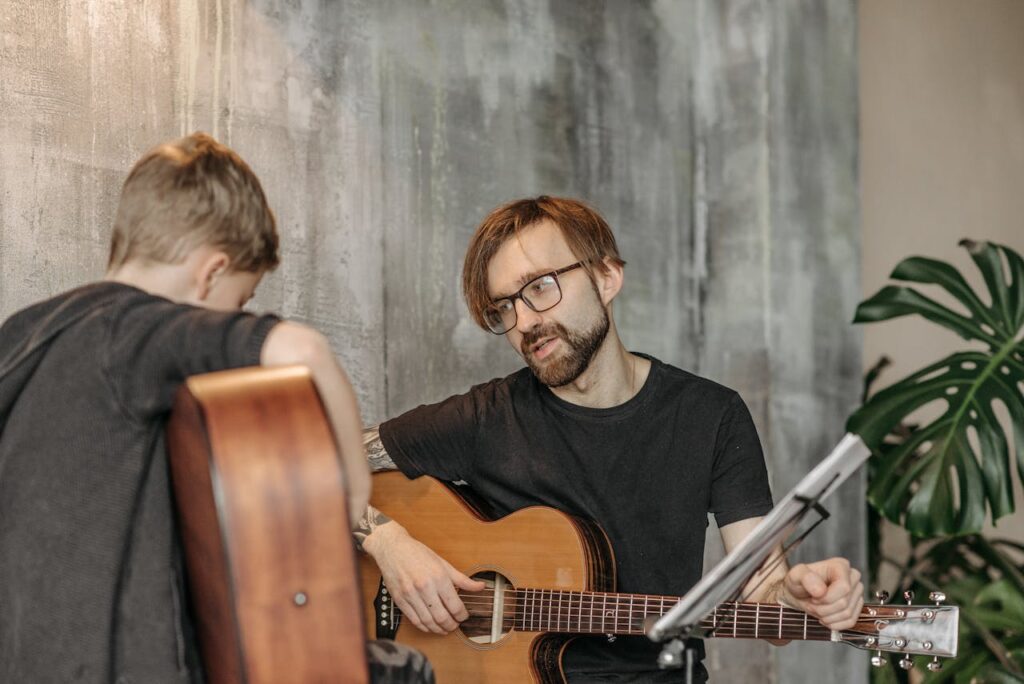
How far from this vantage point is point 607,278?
2729mm

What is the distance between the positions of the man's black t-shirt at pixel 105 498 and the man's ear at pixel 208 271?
0.12m

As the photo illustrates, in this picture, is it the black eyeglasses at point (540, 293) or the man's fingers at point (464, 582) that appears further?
the black eyeglasses at point (540, 293)

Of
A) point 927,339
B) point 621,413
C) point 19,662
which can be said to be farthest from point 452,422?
point 927,339

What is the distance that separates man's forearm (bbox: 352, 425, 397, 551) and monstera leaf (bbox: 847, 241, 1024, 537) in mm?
1557

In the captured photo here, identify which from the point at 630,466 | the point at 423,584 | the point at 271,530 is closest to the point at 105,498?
the point at 271,530

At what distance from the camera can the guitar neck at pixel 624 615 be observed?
84.0 inches

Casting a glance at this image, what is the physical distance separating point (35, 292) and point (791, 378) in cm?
243

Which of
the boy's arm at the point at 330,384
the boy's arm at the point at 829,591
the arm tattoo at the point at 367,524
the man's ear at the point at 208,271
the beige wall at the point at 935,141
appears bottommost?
the boy's arm at the point at 829,591

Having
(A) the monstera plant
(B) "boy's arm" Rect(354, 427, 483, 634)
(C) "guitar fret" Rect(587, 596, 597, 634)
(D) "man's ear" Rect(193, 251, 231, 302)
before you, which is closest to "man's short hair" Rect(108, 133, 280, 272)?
(D) "man's ear" Rect(193, 251, 231, 302)

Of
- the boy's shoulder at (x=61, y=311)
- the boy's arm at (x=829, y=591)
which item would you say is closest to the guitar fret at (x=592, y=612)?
the boy's arm at (x=829, y=591)

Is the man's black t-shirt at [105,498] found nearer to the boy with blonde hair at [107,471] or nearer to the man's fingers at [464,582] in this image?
the boy with blonde hair at [107,471]

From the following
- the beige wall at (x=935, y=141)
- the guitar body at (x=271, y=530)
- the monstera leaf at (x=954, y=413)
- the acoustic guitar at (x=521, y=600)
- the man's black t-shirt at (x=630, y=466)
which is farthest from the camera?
the beige wall at (x=935, y=141)

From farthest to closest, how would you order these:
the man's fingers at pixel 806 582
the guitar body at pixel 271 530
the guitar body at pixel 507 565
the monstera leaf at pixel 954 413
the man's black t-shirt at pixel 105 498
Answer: the monstera leaf at pixel 954 413 < the guitar body at pixel 507 565 < the man's fingers at pixel 806 582 < the man's black t-shirt at pixel 105 498 < the guitar body at pixel 271 530

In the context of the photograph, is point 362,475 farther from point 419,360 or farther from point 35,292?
point 419,360
